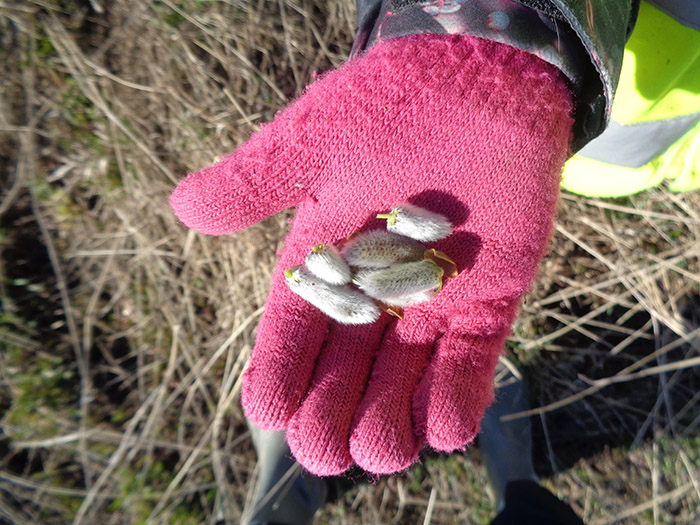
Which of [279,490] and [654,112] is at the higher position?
[654,112]

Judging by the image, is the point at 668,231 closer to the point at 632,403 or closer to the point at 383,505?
the point at 632,403

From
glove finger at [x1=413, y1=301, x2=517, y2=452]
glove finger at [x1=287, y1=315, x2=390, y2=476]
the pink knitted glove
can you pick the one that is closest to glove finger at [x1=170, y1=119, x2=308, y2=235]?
the pink knitted glove

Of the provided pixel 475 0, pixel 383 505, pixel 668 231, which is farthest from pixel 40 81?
pixel 668 231

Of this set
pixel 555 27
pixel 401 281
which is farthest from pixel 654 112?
pixel 401 281

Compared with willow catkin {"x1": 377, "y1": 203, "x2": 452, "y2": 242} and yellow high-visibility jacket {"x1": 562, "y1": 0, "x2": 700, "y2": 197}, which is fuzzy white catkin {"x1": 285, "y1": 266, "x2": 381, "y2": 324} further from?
yellow high-visibility jacket {"x1": 562, "y1": 0, "x2": 700, "y2": 197}

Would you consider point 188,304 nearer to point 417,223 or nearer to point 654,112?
point 417,223
